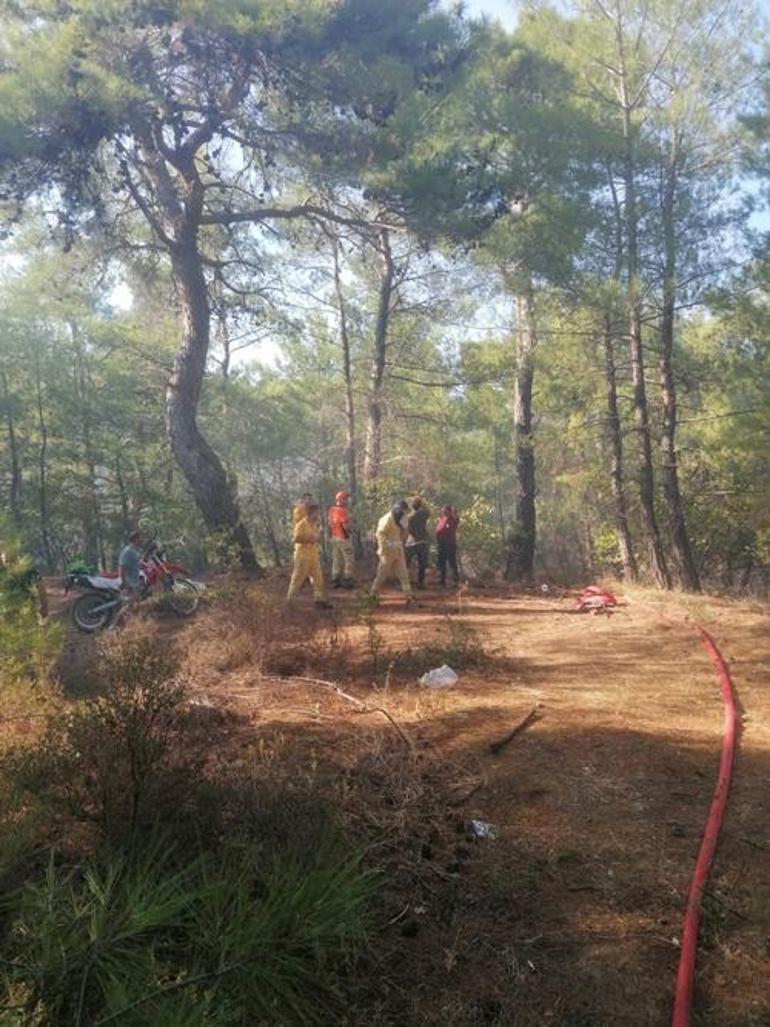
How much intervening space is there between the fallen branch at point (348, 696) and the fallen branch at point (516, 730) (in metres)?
0.56

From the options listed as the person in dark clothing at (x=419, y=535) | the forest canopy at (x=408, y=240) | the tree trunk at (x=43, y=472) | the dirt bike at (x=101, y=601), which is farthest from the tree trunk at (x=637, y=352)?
the tree trunk at (x=43, y=472)

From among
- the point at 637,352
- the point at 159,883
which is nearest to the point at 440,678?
the point at 159,883

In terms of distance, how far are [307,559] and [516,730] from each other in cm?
497

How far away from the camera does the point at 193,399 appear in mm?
12422

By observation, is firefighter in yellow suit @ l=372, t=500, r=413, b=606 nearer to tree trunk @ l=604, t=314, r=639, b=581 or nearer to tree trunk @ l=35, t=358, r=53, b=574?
tree trunk @ l=604, t=314, r=639, b=581

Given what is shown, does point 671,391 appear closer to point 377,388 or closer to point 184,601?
point 377,388

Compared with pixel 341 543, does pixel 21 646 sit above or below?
below

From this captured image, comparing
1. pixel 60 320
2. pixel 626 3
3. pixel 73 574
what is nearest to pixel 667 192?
pixel 626 3

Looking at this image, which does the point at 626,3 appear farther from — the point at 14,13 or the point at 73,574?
the point at 73,574

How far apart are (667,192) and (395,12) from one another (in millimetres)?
6180

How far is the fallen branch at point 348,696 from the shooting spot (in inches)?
178

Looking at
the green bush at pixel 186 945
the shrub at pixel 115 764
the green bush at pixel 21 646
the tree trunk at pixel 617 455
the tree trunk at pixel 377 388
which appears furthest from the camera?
the tree trunk at pixel 377 388

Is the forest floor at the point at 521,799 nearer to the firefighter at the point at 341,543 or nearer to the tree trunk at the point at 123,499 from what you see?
the firefighter at the point at 341,543

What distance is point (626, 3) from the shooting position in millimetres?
12906
